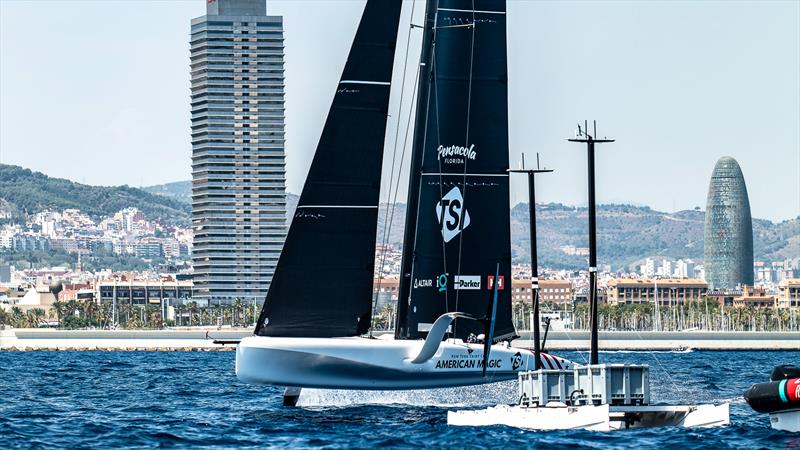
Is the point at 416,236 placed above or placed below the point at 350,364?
above

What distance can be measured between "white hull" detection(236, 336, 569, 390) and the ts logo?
2.98 meters

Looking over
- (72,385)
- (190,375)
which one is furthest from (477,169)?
(190,375)

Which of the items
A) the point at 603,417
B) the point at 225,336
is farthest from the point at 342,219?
the point at 225,336

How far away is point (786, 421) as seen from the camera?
30.9 meters

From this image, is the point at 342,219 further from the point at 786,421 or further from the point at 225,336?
the point at 225,336

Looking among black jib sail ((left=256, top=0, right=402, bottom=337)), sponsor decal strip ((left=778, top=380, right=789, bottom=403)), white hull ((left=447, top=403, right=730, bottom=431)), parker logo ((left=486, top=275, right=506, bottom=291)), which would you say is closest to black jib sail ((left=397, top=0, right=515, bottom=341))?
parker logo ((left=486, top=275, right=506, bottom=291))

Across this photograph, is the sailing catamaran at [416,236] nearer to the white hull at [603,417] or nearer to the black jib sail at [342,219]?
the black jib sail at [342,219]

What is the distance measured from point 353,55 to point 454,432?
422 inches

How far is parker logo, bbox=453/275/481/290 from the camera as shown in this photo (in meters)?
39.0

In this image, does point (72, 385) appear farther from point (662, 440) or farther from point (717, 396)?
point (662, 440)

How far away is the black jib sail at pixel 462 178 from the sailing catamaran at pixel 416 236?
0.08 ft

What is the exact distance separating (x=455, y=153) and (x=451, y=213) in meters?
1.42

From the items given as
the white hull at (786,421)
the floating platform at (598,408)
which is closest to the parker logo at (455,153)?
the floating platform at (598,408)

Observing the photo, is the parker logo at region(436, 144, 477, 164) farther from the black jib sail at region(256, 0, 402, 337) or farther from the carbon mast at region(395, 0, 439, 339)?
the black jib sail at region(256, 0, 402, 337)
